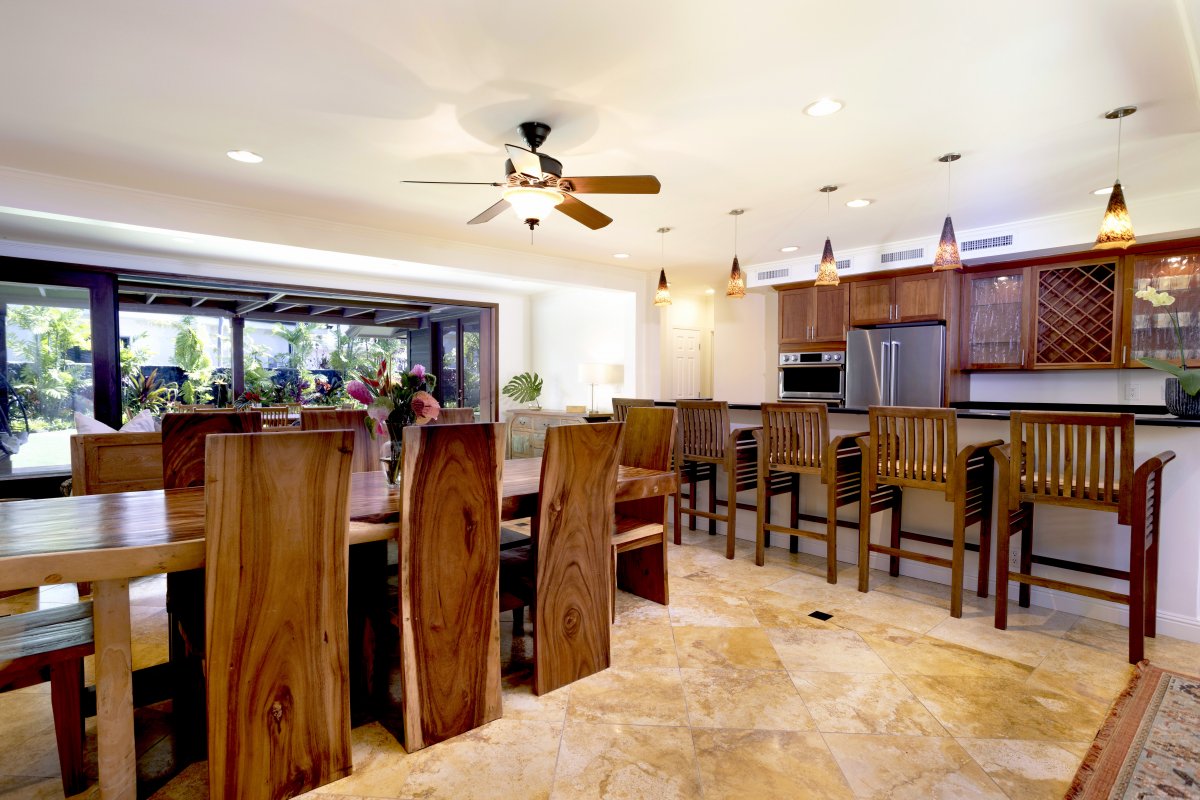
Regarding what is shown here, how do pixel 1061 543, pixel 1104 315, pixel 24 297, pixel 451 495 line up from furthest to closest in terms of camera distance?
→ 1. pixel 24 297
2. pixel 1104 315
3. pixel 1061 543
4. pixel 451 495

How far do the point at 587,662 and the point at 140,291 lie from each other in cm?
637

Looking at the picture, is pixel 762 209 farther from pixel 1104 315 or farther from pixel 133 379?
pixel 133 379

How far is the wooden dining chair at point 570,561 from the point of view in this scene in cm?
202

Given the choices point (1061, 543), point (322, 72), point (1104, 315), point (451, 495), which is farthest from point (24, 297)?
point (1104, 315)

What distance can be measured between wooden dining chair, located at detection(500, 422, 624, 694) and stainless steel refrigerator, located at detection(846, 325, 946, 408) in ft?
13.1

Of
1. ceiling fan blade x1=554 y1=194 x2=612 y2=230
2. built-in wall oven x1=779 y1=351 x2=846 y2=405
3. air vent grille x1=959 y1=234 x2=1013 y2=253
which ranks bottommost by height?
built-in wall oven x1=779 y1=351 x2=846 y2=405

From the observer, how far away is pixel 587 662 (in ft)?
7.31

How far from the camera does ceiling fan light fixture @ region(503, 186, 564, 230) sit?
263 cm

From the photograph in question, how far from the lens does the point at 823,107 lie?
8.30 ft

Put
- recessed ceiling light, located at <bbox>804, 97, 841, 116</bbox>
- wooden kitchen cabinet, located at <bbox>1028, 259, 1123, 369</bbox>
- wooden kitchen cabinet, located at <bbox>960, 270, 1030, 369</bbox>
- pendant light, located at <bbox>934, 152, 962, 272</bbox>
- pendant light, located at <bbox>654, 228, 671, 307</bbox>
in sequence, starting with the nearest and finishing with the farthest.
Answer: recessed ceiling light, located at <bbox>804, 97, 841, 116</bbox> < pendant light, located at <bbox>934, 152, 962, 272</bbox> < wooden kitchen cabinet, located at <bbox>1028, 259, 1123, 369</bbox> < pendant light, located at <bbox>654, 228, 671, 307</bbox> < wooden kitchen cabinet, located at <bbox>960, 270, 1030, 369</bbox>

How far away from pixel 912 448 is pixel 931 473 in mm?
148

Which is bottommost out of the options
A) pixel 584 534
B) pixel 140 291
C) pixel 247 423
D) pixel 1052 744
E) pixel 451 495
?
pixel 1052 744

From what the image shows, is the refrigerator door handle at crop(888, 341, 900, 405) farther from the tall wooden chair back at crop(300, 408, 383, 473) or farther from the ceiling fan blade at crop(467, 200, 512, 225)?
the tall wooden chair back at crop(300, 408, 383, 473)

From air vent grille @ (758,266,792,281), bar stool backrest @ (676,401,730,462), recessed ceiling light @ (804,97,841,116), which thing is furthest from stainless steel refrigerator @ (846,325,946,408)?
recessed ceiling light @ (804,97,841,116)
